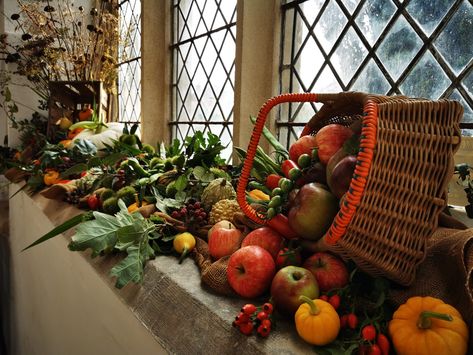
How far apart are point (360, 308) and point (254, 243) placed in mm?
296

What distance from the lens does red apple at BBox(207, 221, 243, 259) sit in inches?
38.7

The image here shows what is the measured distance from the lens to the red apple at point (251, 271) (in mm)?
789

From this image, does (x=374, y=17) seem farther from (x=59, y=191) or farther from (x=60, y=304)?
(x=60, y=304)

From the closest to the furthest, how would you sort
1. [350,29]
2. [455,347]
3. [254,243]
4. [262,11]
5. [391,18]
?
[455,347] → [254,243] → [391,18] → [350,29] → [262,11]

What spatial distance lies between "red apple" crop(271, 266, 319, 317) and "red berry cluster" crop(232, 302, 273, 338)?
27mm

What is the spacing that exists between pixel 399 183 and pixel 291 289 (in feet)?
0.89

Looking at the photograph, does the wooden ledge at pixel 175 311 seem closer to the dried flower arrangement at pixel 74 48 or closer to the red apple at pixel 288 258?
the red apple at pixel 288 258

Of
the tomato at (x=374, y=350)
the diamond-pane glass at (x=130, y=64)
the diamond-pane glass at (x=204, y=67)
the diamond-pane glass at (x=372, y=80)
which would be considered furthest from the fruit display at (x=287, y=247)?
the diamond-pane glass at (x=130, y=64)

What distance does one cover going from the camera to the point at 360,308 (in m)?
0.68

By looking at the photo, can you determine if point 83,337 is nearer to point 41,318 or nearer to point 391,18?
point 41,318

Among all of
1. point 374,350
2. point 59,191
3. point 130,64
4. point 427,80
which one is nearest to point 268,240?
point 374,350

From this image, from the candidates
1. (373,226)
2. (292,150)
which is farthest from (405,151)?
(292,150)

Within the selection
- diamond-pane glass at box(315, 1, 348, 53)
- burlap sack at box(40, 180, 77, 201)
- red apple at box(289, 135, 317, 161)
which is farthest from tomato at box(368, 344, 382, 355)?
burlap sack at box(40, 180, 77, 201)

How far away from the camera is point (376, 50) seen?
1366 mm
